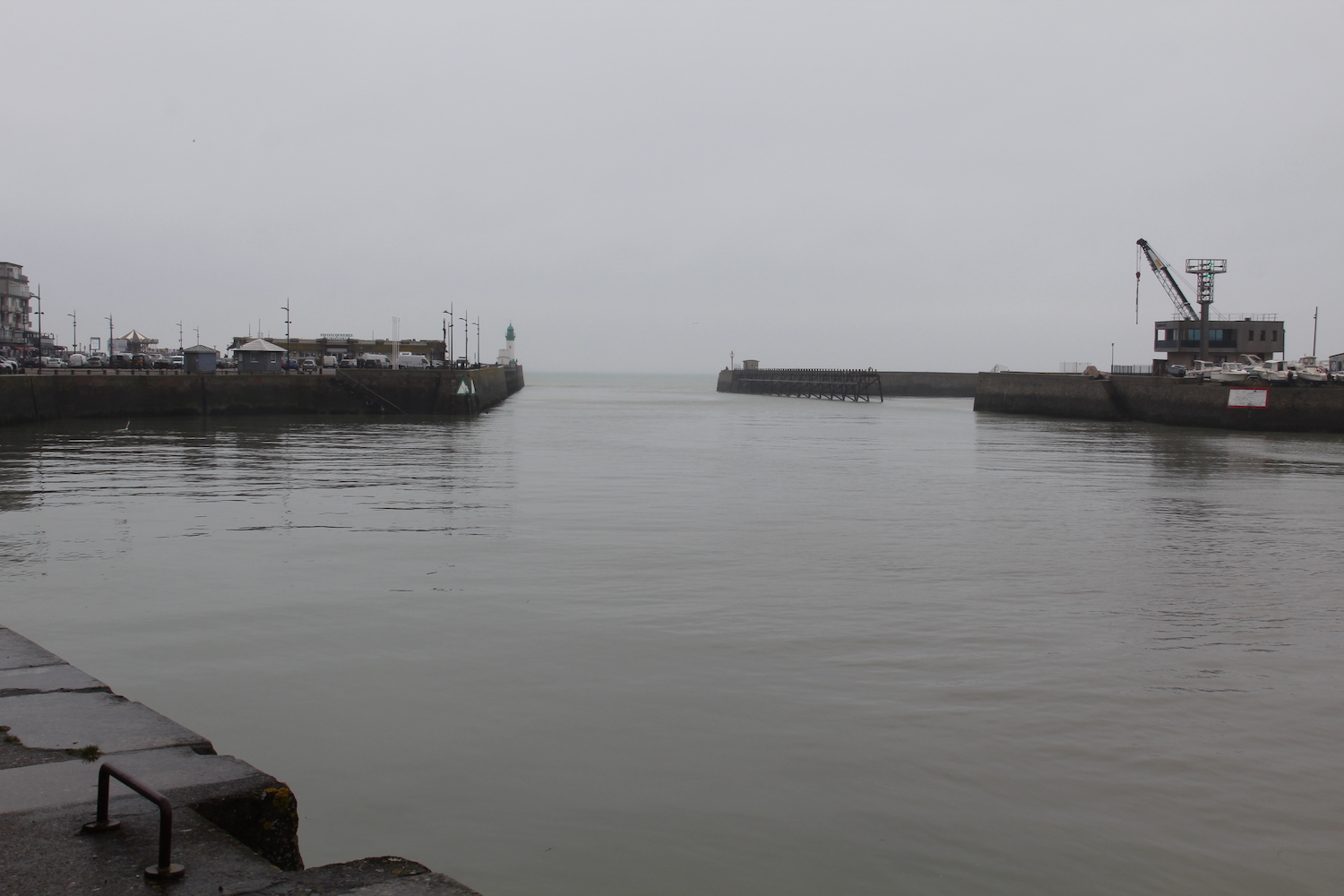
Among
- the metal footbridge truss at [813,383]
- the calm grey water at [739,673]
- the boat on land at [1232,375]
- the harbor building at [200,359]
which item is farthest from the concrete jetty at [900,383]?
the calm grey water at [739,673]

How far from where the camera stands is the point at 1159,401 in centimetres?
5328

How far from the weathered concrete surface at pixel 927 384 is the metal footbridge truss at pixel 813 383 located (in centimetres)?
363

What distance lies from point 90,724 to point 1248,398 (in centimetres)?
5064

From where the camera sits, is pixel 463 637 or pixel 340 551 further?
pixel 340 551

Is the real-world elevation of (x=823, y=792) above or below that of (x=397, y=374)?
below

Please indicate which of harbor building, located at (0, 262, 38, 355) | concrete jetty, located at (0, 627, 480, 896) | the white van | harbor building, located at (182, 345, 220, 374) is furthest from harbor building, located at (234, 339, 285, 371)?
harbor building, located at (0, 262, 38, 355)

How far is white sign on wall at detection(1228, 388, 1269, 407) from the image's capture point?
1857 inches

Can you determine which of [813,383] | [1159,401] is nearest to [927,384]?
[813,383]

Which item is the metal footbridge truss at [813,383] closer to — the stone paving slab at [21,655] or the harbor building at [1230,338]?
the harbor building at [1230,338]

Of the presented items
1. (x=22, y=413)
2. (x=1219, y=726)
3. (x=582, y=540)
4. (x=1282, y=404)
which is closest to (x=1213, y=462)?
(x=1282, y=404)

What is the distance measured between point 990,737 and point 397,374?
45865 mm

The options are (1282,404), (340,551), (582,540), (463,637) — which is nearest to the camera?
(463,637)

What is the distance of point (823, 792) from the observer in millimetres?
6840

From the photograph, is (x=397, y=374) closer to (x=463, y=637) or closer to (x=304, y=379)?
(x=304, y=379)
